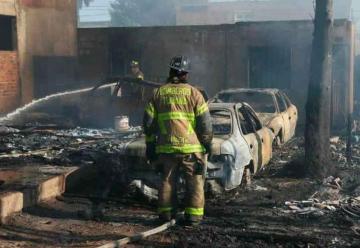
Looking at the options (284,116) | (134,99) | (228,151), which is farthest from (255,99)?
(228,151)

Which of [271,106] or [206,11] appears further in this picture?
[206,11]

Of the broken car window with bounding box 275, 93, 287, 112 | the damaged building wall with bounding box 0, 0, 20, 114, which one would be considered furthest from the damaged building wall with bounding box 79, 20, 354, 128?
the broken car window with bounding box 275, 93, 287, 112

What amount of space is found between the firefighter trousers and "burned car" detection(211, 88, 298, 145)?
195 inches

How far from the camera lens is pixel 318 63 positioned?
8617mm

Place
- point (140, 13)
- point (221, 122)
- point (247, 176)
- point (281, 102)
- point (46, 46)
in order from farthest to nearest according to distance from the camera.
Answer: point (140, 13)
point (46, 46)
point (281, 102)
point (221, 122)
point (247, 176)

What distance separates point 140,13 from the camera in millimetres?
51219

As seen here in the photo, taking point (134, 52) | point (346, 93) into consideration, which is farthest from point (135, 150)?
point (134, 52)

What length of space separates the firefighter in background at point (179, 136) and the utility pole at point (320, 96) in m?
3.21

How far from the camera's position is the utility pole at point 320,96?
27.9ft

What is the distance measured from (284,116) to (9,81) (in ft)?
34.9

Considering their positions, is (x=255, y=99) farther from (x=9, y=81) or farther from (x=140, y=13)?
(x=140, y=13)

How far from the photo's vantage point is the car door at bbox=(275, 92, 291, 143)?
38.4 ft

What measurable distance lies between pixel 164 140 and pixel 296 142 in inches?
291

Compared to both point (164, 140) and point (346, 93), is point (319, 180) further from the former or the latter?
point (346, 93)
